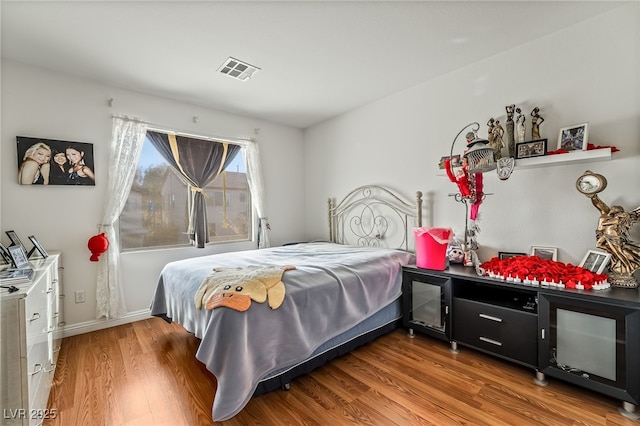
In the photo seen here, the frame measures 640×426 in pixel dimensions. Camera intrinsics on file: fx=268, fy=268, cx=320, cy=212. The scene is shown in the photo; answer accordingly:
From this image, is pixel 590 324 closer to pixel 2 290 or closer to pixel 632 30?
pixel 632 30

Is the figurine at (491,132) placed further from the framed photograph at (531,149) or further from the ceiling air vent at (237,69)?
the ceiling air vent at (237,69)

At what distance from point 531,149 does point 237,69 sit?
8.60 feet

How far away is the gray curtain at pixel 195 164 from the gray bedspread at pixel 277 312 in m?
0.91

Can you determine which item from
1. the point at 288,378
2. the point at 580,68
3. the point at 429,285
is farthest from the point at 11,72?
the point at 580,68

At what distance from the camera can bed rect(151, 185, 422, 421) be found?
57.6 inches

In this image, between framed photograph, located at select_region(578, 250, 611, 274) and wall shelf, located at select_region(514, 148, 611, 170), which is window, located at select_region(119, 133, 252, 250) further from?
framed photograph, located at select_region(578, 250, 611, 274)

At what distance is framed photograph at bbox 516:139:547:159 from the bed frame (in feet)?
3.08

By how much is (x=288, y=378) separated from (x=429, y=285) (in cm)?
137

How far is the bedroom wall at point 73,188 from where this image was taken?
235 cm

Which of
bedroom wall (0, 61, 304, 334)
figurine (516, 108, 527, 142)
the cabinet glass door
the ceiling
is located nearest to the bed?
the cabinet glass door

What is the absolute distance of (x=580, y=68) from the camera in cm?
201

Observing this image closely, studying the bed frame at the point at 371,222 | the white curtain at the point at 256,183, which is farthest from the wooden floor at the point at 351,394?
the white curtain at the point at 256,183

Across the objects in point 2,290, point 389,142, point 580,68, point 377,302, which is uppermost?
point 580,68

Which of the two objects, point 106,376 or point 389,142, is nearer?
point 106,376
